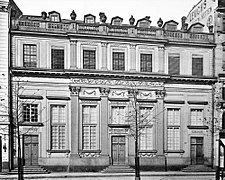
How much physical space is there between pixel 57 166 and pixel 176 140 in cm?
1245

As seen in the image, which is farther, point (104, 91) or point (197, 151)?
point (197, 151)

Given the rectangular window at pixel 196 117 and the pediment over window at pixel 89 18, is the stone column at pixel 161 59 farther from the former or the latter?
the pediment over window at pixel 89 18

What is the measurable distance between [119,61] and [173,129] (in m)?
9.06

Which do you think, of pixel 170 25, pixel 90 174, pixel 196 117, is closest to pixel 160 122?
pixel 196 117

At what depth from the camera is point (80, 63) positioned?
32.8m

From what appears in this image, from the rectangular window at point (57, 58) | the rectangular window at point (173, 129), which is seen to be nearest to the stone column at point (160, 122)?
the rectangular window at point (173, 129)

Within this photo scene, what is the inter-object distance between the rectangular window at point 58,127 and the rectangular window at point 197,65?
47.4 feet

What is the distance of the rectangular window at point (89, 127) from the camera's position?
3281 cm

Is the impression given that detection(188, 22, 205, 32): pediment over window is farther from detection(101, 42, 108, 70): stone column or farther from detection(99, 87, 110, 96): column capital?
detection(99, 87, 110, 96): column capital

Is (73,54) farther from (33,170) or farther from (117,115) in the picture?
(33,170)

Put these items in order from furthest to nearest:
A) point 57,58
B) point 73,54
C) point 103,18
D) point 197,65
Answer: point 197,65, point 103,18, point 57,58, point 73,54

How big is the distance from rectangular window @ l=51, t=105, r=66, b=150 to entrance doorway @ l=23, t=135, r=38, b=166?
1688 mm

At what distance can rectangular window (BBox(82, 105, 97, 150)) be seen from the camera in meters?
32.8

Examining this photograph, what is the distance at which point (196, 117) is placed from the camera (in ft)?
116
